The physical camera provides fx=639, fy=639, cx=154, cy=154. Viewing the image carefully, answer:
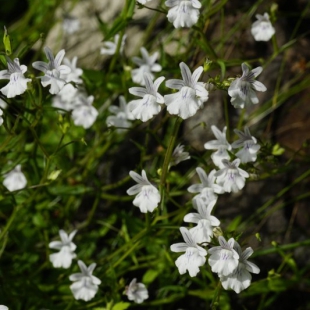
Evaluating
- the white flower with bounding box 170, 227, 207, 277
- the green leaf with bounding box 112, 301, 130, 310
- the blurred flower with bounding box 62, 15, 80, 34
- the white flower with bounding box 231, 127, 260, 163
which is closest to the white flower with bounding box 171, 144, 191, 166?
the white flower with bounding box 231, 127, 260, 163

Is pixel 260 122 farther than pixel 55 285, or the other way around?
pixel 260 122

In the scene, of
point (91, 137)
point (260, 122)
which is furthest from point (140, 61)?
point (260, 122)

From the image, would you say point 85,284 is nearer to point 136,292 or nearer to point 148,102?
point 136,292

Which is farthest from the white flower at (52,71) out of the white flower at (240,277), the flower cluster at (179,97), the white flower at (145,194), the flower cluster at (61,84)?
the white flower at (240,277)

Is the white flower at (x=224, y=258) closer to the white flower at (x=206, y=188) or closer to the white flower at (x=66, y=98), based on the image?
the white flower at (x=206, y=188)

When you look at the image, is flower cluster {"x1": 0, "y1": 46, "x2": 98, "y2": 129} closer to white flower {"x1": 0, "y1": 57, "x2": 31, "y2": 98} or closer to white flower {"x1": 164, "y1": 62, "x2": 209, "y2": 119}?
white flower {"x1": 0, "y1": 57, "x2": 31, "y2": 98}

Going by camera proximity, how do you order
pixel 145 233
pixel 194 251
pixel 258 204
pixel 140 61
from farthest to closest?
pixel 258 204, pixel 140 61, pixel 145 233, pixel 194 251

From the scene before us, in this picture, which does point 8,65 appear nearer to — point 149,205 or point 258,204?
point 149,205

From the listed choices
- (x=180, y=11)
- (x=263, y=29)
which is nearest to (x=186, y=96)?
(x=180, y=11)

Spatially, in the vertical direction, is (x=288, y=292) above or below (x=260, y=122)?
below
